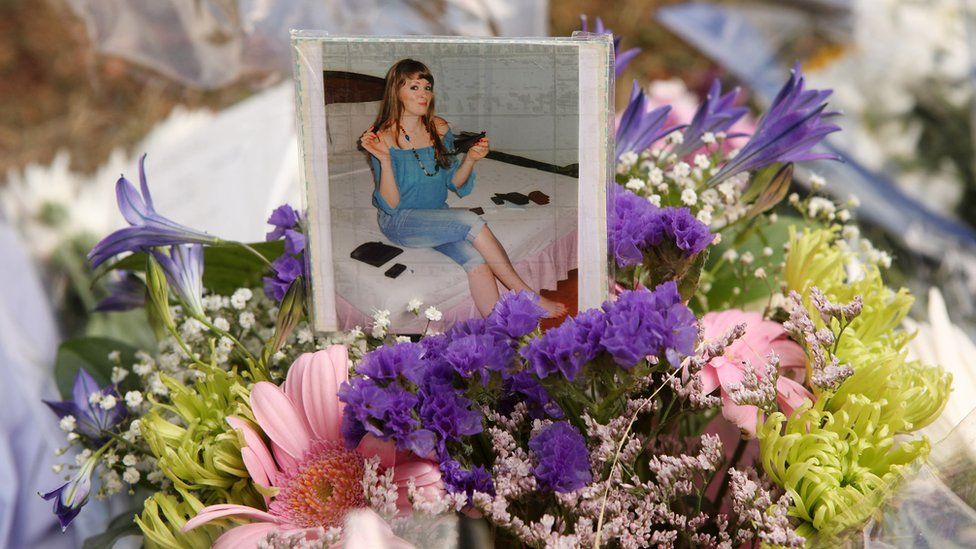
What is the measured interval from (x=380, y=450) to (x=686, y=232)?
0.67 ft

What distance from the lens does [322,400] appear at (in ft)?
1.62

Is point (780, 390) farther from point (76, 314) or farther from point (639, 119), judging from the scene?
point (76, 314)

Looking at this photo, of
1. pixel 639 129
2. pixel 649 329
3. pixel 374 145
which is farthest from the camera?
pixel 639 129

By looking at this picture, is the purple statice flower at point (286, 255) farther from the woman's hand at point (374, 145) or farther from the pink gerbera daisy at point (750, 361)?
the pink gerbera daisy at point (750, 361)

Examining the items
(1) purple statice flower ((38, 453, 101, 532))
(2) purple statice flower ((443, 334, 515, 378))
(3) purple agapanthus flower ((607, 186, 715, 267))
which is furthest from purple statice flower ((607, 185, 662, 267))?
(1) purple statice flower ((38, 453, 101, 532))

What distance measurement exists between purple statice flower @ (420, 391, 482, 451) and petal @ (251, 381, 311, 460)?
84 millimetres

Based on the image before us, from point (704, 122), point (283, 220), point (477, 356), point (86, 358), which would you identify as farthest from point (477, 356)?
point (86, 358)

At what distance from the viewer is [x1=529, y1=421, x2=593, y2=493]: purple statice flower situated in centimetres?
45

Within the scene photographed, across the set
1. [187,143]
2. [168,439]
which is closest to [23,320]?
[187,143]

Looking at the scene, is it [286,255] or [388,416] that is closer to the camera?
[388,416]

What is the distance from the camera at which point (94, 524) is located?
27.4 inches

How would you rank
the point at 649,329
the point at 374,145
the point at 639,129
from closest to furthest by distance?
the point at 649,329
the point at 374,145
the point at 639,129

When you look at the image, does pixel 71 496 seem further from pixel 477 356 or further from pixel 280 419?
pixel 477 356

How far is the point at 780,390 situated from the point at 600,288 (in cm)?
12
